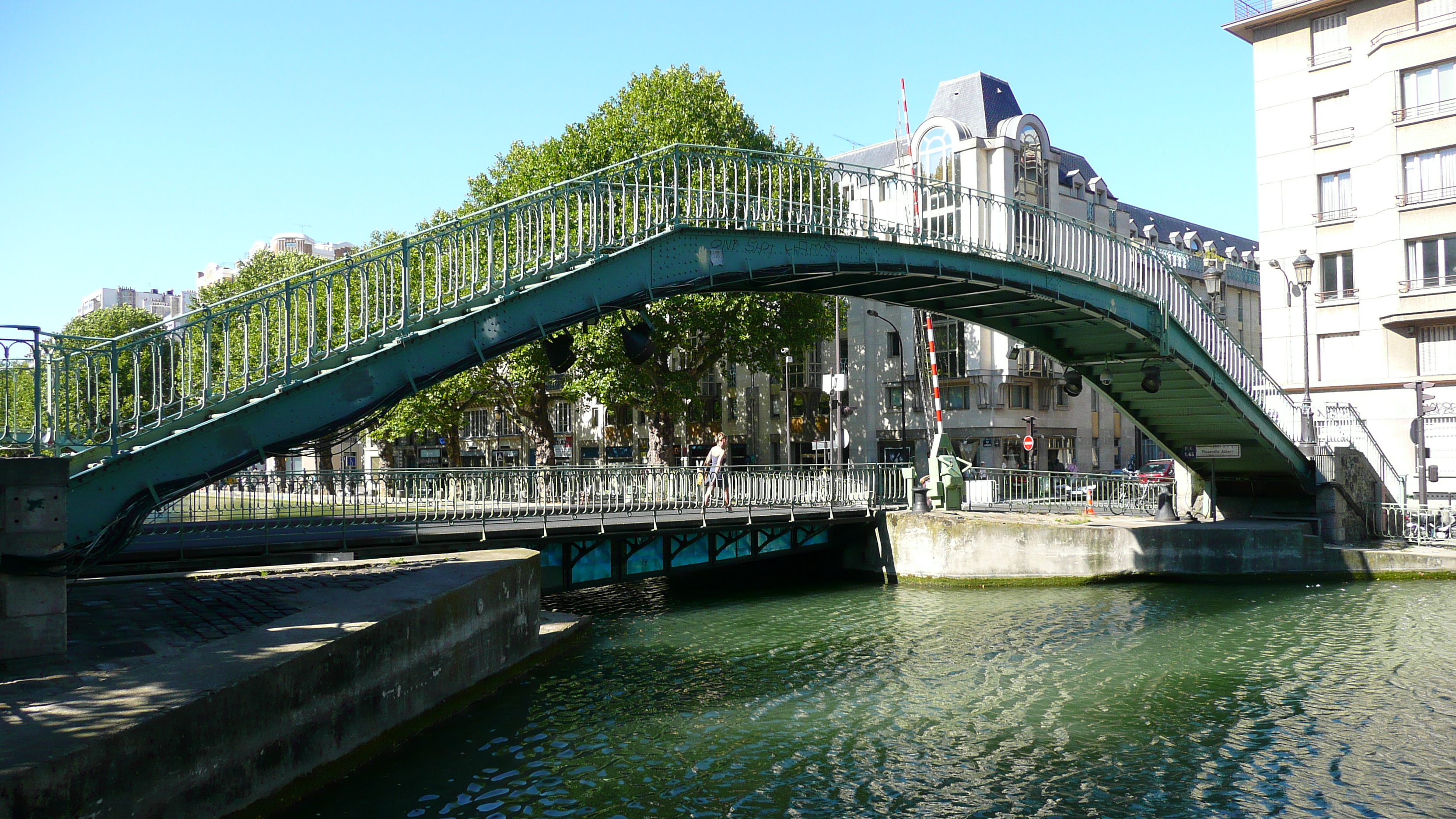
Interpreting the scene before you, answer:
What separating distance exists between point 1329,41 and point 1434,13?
3.18 m

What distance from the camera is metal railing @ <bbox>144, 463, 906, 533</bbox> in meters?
16.2

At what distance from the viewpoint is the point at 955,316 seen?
1983cm

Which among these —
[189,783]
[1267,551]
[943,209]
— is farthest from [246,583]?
[1267,551]

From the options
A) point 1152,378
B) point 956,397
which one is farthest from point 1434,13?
point 956,397

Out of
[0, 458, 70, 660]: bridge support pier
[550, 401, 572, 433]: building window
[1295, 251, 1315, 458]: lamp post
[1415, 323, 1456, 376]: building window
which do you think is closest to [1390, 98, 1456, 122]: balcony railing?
[1415, 323, 1456, 376]: building window

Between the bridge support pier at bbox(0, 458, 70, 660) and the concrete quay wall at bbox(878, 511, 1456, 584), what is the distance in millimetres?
17560

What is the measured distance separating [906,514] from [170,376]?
16.6 m

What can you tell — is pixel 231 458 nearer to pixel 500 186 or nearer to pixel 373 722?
pixel 373 722

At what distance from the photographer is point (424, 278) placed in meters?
13.4

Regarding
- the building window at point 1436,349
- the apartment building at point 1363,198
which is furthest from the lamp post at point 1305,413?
the building window at point 1436,349

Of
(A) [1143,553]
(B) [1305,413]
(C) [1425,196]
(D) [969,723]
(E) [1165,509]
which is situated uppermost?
(C) [1425,196]

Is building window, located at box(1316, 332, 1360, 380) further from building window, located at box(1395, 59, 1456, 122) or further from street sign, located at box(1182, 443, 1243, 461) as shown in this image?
street sign, located at box(1182, 443, 1243, 461)

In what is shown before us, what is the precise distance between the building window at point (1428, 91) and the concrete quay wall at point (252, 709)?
32824 millimetres

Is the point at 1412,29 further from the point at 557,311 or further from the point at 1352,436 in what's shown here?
the point at 557,311
